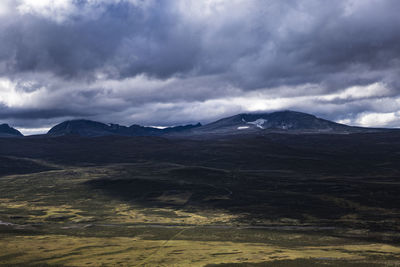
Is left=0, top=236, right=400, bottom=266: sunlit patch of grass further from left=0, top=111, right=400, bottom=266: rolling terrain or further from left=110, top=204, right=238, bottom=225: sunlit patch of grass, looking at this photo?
left=110, top=204, right=238, bottom=225: sunlit patch of grass

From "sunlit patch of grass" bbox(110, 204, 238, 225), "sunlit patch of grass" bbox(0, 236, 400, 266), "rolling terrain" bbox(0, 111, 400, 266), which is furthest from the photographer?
"sunlit patch of grass" bbox(110, 204, 238, 225)

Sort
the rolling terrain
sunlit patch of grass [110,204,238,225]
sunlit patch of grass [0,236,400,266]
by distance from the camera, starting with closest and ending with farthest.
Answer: sunlit patch of grass [0,236,400,266] < the rolling terrain < sunlit patch of grass [110,204,238,225]

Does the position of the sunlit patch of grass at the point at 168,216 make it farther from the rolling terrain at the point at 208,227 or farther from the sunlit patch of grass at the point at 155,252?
the sunlit patch of grass at the point at 155,252

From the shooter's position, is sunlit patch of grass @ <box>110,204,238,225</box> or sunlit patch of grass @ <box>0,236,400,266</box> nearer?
sunlit patch of grass @ <box>0,236,400,266</box>

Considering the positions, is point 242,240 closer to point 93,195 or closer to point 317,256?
point 317,256

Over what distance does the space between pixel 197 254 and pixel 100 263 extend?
60.8 feet

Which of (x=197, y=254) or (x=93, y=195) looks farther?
(x=93, y=195)

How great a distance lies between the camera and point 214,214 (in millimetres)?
142125

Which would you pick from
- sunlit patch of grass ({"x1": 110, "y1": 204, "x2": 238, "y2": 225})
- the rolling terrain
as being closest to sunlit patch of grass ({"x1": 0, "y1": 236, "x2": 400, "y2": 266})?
the rolling terrain

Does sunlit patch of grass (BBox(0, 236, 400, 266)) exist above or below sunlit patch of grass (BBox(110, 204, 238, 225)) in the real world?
above

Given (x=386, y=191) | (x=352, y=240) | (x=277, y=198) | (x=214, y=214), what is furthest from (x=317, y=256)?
(x=386, y=191)

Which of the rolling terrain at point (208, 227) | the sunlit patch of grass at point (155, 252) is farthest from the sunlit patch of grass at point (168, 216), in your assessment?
the sunlit patch of grass at point (155, 252)

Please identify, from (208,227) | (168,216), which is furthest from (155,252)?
(168,216)

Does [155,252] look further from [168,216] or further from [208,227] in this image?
[168,216]
